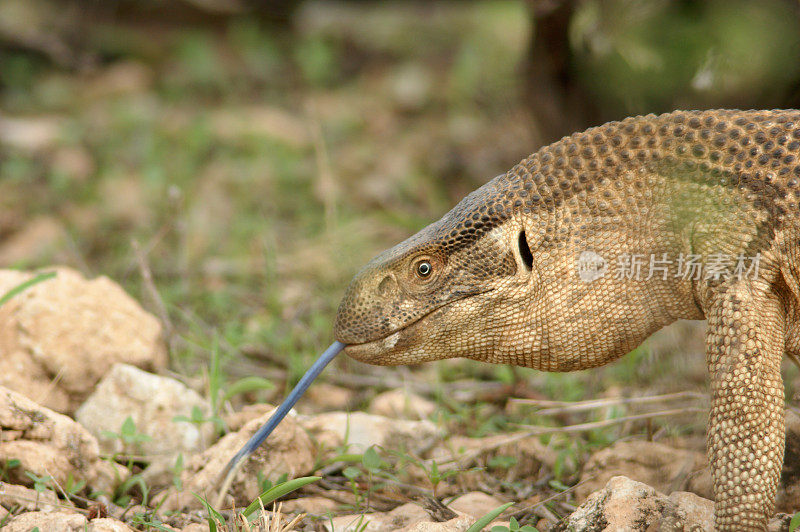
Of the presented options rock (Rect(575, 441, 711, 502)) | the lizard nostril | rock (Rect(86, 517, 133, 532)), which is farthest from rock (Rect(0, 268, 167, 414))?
rock (Rect(575, 441, 711, 502))

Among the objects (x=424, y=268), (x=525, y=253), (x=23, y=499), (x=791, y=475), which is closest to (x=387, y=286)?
(x=424, y=268)

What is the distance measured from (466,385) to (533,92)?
8.05 ft

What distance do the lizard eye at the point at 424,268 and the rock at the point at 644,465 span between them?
106cm

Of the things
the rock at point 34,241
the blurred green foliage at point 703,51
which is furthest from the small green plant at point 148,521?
the rock at point 34,241

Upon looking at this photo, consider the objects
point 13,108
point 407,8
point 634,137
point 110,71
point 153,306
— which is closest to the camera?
point 634,137

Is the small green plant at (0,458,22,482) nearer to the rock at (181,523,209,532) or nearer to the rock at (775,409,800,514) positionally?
the rock at (181,523,209,532)

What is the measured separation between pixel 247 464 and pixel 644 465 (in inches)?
62.3

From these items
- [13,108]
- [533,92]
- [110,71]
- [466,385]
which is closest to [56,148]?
[13,108]

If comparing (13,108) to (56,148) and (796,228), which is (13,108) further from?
(796,228)

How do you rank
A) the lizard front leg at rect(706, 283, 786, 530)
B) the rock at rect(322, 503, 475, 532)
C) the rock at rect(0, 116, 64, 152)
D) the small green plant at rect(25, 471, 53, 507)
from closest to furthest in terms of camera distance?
the lizard front leg at rect(706, 283, 786, 530) < the rock at rect(322, 503, 475, 532) < the small green plant at rect(25, 471, 53, 507) < the rock at rect(0, 116, 64, 152)

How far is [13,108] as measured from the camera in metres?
8.21

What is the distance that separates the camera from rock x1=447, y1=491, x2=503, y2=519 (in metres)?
3.11

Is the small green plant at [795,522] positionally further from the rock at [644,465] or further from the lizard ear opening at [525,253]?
the lizard ear opening at [525,253]

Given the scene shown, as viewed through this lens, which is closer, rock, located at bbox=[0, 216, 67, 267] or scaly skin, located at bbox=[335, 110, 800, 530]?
scaly skin, located at bbox=[335, 110, 800, 530]
